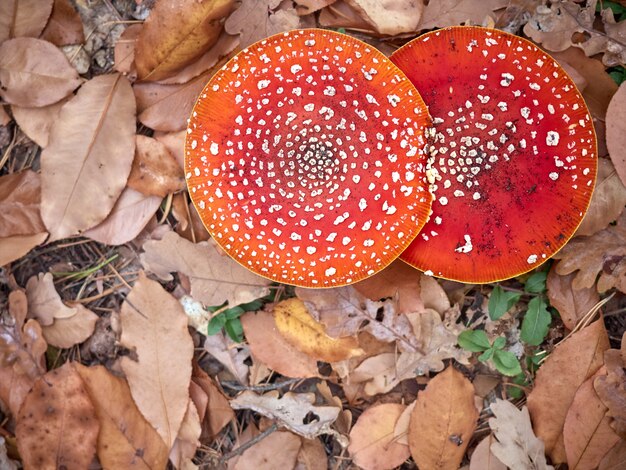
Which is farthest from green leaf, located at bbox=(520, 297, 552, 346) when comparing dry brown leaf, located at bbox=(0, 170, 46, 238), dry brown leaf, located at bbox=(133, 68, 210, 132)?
dry brown leaf, located at bbox=(0, 170, 46, 238)

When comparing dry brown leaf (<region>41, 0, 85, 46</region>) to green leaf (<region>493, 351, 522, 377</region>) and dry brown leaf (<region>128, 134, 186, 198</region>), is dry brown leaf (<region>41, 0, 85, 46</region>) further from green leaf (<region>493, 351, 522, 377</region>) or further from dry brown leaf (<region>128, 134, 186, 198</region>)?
green leaf (<region>493, 351, 522, 377</region>)

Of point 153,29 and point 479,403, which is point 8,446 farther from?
point 479,403

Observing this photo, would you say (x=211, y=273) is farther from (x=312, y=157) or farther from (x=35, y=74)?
(x=35, y=74)

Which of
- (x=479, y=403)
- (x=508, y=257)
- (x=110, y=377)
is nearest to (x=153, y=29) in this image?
(x=110, y=377)

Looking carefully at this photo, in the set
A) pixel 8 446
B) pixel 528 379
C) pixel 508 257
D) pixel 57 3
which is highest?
pixel 57 3

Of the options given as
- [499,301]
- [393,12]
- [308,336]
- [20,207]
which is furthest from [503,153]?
[20,207]

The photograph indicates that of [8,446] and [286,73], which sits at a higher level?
[286,73]

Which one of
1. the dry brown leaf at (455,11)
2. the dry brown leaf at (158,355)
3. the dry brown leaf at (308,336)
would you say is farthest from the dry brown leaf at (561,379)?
the dry brown leaf at (158,355)
